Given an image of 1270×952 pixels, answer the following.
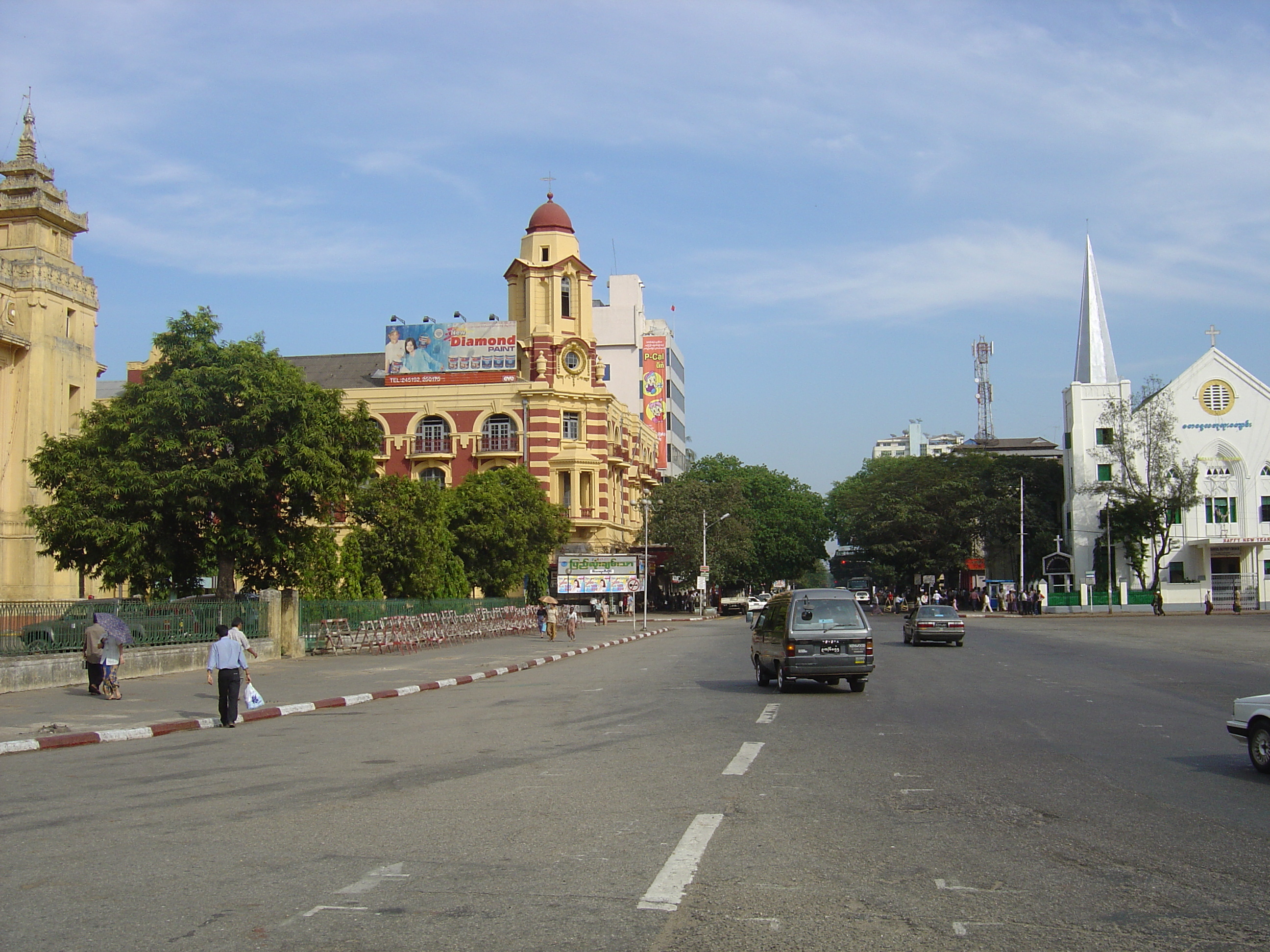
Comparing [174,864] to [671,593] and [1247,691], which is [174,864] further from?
[671,593]

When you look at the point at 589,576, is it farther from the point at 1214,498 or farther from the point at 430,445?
the point at 1214,498

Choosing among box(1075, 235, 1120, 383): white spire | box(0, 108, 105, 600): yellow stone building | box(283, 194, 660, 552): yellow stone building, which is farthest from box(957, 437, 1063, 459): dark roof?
box(0, 108, 105, 600): yellow stone building

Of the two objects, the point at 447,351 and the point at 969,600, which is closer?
the point at 447,351

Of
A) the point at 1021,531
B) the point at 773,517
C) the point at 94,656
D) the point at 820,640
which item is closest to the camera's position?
the point at 820,640

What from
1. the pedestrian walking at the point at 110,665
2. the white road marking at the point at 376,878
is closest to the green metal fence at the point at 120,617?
the pedestrian walking at the point at 110,665

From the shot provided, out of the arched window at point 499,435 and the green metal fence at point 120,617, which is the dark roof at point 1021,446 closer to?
the arched window at point 499,435

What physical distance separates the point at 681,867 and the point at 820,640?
12688 mm

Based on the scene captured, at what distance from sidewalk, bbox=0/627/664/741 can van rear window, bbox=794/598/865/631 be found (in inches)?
343

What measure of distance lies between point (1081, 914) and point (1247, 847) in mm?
2334

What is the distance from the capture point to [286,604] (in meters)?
32.8

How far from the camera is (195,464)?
30141 millimetres

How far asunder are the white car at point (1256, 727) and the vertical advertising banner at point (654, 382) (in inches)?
3412

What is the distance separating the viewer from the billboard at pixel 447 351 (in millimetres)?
71125

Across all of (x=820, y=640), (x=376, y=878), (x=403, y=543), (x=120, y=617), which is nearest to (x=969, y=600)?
(x=403, y=543)
